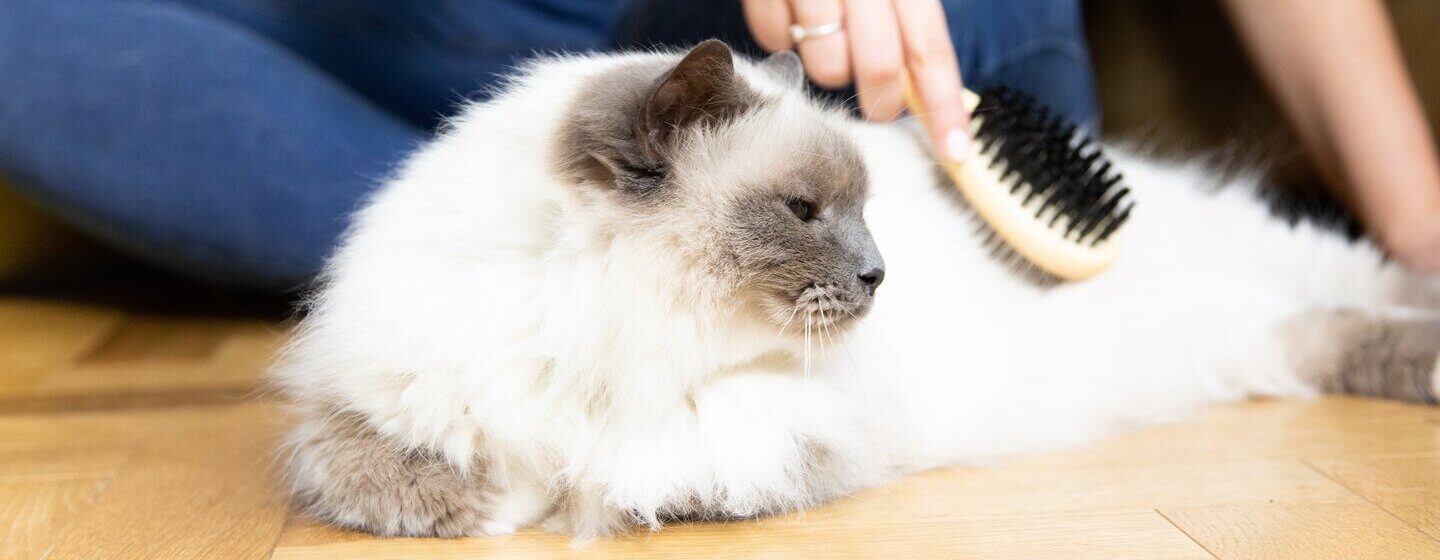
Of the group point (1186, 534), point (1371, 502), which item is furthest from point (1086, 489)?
point (1371, 502)

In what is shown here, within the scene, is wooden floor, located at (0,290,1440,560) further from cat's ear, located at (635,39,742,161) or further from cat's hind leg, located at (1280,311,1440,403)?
cat's ear, located at (635,39,742,161)

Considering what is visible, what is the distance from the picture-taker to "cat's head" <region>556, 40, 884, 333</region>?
82cm

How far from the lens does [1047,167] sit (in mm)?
1196

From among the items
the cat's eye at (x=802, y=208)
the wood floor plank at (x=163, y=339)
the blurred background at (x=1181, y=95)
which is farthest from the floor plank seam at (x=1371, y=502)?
the wood floor plank at (x=163, y=339)

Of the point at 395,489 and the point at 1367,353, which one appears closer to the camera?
the point at 395,489

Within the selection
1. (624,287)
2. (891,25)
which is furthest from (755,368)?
(891,25)

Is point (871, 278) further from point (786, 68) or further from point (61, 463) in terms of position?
point (61, 463)

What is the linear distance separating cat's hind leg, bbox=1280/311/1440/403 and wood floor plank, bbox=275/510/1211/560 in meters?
0.60

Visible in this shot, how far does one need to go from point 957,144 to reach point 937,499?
0.39 meters

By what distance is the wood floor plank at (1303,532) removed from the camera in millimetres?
848

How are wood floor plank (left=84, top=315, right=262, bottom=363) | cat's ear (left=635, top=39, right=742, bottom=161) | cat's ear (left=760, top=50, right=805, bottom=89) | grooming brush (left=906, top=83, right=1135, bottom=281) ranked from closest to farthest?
cat's ear (left=635, top=39, right=742, bottom=161) → cat's ear (left=760, top=50, right=805, bottom=89) → grooming brush (left=906, top=83, right=1135, bottom=281) → wood floor plank (left=84, top=315, right=262, bottom=363)

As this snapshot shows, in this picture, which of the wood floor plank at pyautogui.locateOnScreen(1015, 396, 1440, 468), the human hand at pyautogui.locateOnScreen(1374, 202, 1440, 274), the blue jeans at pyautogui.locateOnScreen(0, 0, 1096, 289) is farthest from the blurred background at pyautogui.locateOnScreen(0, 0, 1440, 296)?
the wood floor plank at pyautogui.locateOnScreen(1015, 396, 1440, 468)

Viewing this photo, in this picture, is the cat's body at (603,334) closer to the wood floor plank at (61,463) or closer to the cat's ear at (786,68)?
the cat's ear at (786,68)

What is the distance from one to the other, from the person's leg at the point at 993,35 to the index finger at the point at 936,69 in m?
0.25
